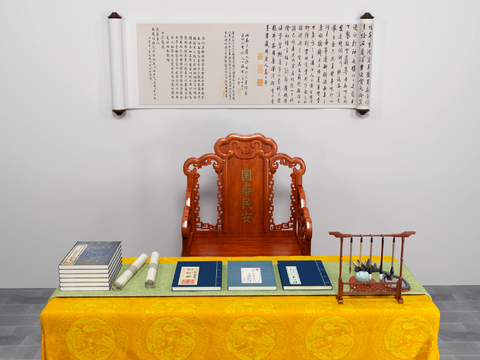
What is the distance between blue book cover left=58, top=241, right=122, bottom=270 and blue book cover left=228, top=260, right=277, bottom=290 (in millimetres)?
481

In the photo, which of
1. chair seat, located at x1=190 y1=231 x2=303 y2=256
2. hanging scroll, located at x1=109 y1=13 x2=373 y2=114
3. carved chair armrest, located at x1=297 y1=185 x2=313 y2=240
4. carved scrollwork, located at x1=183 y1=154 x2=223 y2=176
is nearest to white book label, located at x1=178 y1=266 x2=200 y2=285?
chair seat, located at x1=190 y1=231 x2=303 y2=256

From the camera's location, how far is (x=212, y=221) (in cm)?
319

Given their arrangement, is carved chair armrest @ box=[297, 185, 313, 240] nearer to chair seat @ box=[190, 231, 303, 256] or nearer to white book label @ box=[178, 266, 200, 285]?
chair seat @ box=[190, 231, 303, 256]

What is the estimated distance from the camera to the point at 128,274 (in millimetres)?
1763

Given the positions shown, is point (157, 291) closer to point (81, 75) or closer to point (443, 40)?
point (81, 75)

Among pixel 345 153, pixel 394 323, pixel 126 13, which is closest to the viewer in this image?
pixel 394 323

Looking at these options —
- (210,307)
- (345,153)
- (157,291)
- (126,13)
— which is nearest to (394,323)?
(210,307)

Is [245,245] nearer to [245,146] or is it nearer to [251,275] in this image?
[245,146]

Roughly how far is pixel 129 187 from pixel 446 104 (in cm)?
229

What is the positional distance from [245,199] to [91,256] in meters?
1.21

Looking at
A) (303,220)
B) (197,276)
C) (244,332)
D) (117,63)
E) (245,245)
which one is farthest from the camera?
(117,63)

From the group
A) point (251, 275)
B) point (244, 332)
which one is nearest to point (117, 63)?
point (251, 275)

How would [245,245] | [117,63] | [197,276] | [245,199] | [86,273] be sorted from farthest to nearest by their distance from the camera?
[117,63] < [245,199] < [245,245] < [197,276] < [86,273]

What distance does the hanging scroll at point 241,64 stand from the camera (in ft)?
9.50
